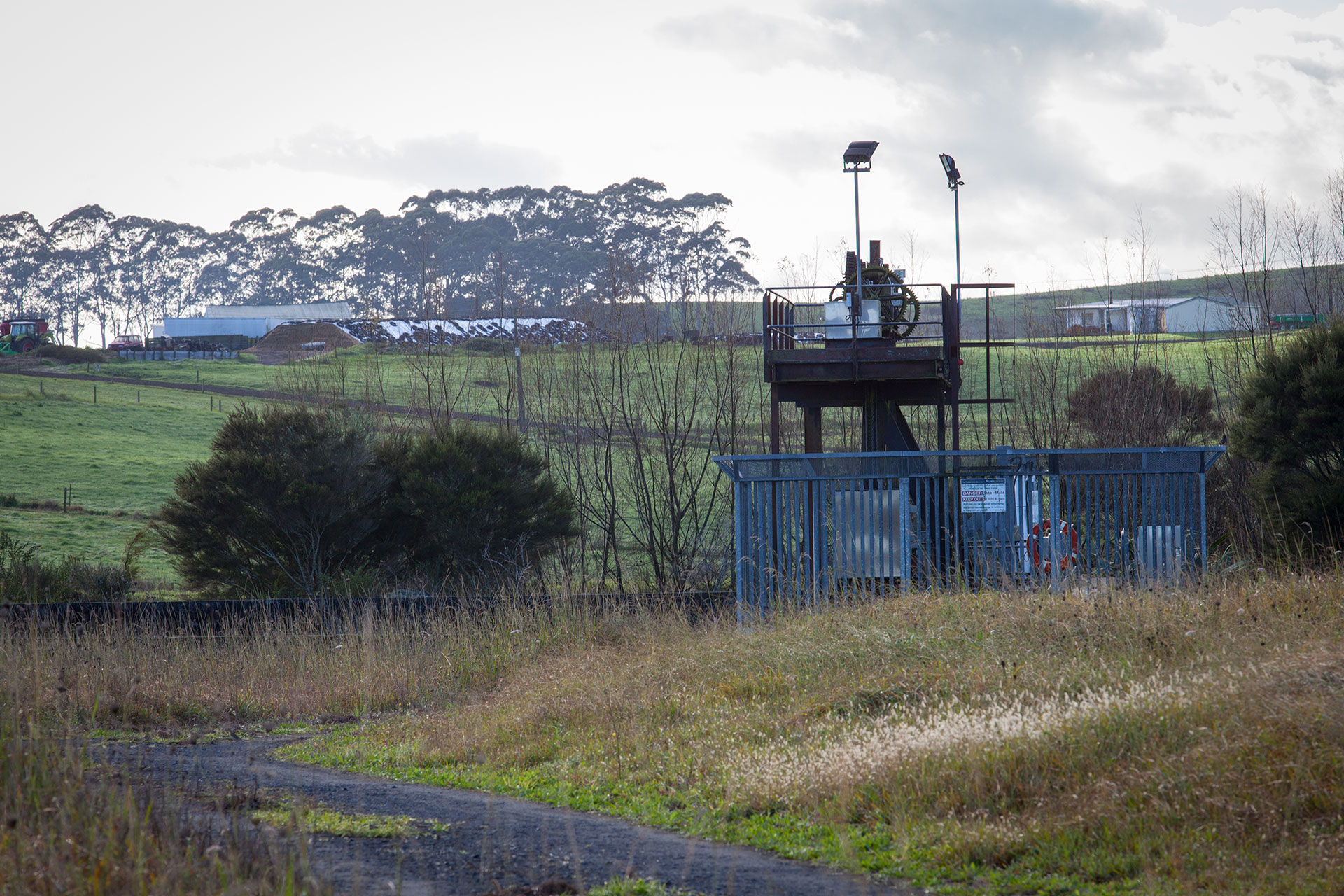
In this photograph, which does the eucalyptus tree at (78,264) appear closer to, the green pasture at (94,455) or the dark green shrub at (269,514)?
the green pasture at (94,455)

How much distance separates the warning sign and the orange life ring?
50cm

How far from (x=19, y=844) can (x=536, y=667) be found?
25.2 ft

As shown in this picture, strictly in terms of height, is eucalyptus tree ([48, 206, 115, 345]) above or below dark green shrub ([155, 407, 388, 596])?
above

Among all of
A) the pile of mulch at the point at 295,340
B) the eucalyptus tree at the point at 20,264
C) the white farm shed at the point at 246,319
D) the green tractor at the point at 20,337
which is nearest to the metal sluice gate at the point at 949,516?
the pile of mulch at the point at 295,340

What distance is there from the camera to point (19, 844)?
4566 millimetres

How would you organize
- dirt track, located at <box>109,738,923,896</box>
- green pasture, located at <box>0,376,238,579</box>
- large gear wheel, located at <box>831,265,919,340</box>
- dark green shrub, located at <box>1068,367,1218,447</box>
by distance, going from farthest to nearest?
green pasture, located at <box>0,376,238,579</box> → dark green shrub, located at <box>1068,367,1218,447</box> → large gear wheel, located at <box>831,265,919,340</box> → dirt track, located at <box>109,738,923,896</box>

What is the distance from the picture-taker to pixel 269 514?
21.9 metres

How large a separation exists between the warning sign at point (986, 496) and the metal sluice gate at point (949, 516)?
13 millimetres

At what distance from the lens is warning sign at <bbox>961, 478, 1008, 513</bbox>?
45.6 ft

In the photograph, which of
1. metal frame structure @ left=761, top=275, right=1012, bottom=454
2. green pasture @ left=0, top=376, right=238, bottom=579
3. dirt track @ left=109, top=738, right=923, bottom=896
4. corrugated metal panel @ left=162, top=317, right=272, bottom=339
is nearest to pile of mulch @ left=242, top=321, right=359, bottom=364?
corrugated metal panel @ left=162, top=317, right=272, bottom=339

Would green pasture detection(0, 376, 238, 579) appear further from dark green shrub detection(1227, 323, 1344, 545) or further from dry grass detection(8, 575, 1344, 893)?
dark green shrub detection(1227, 323, 1344, 545)

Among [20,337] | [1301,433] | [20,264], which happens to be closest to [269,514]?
[1301,433]

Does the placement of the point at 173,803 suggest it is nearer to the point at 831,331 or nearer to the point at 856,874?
the point at 856,874

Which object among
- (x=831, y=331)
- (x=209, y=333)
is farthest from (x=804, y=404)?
(x=209, y=333)
